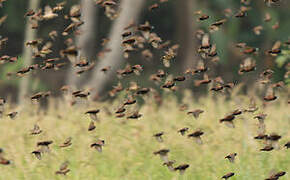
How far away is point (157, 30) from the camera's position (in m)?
21.7

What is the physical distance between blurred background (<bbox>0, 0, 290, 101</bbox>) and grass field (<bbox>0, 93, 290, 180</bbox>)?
14.0 ft

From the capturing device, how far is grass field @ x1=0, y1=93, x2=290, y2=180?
5910 millimetres

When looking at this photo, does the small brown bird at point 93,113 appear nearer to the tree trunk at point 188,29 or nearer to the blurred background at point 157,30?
the blurred background at point 157,30

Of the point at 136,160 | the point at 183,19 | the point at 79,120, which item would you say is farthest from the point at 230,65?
the point at 136,160

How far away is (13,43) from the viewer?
2122 centimetres

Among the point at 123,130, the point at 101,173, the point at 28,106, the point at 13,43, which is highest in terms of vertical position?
the point at 13,43

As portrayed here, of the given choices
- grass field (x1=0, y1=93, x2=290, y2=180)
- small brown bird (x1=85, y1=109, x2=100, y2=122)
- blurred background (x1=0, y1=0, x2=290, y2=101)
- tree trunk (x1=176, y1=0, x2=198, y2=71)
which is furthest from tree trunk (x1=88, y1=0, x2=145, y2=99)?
small brown bird (x1=85, y1=109, x2=100, y2=122)

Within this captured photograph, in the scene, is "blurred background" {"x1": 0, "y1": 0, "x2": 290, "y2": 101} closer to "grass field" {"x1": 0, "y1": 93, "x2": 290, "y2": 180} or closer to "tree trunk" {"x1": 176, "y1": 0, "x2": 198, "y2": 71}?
"tree trunk" {"x1": 176, "y1": 0, "x2": 198, "y2": 71}

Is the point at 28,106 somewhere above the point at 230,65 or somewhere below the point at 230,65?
below

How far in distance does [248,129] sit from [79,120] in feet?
8.59

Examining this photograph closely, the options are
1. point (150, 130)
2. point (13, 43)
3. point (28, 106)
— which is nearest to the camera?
point (150, 130)

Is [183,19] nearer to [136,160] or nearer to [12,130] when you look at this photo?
[12,130]

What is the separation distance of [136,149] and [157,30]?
49.7 ft

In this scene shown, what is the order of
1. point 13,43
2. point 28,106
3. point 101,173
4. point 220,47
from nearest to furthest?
point 101,173 → point 28,106 → point 220,47 → point 13,43
